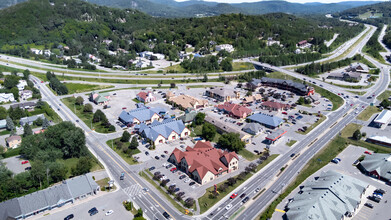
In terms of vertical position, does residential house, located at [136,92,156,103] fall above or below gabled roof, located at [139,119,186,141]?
below

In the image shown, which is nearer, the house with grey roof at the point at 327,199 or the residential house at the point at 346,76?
the house with grey roof at the point at 327,199

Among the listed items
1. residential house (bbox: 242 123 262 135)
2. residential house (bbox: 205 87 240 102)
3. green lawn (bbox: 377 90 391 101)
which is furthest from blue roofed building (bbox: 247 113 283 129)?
green lawn (bbox: 377 90 391 101)

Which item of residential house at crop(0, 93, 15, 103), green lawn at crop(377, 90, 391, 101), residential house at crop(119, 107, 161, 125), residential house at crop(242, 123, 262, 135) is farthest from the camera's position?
green lawn at crop(377, 90, 391, 101)

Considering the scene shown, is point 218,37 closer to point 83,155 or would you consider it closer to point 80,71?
point 80,71

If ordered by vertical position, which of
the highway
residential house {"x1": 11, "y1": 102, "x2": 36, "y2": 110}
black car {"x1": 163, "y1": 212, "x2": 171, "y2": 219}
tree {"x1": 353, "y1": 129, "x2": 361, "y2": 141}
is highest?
residential house {"x1": 11, "y1": 102, "x2": 36, "y2": 110}

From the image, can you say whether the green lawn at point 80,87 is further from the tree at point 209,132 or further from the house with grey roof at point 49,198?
the house with grey roof at point 49,198

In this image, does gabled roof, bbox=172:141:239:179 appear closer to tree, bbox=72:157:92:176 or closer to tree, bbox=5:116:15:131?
tree, bbox=72:157:92:176

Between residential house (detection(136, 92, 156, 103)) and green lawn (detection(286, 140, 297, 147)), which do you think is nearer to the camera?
green lawn (detection(286, 140, 297, 147))

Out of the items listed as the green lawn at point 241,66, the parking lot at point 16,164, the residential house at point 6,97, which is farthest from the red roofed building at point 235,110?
the residential house at point 6,97
